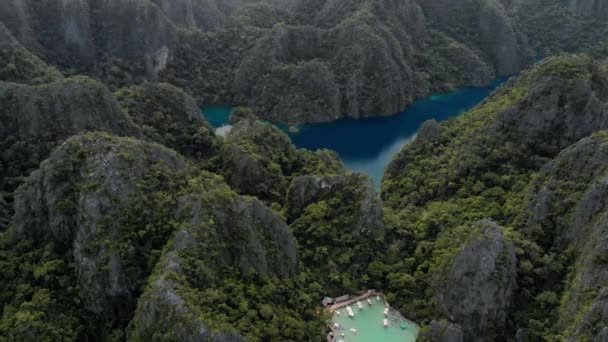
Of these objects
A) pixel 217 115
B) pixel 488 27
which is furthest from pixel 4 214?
pixel 488 27

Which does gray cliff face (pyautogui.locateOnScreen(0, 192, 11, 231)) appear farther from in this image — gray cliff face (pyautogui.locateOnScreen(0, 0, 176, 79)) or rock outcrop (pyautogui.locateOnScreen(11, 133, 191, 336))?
gray cliff face (pyautogui.locateOnScreen(0, 0, 176, 79))

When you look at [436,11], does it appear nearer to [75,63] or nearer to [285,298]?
[75,63]

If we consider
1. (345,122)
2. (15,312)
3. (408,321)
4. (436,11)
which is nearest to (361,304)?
(408,321)

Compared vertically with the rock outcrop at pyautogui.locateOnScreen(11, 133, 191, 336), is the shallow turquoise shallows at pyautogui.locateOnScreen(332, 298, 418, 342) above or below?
below

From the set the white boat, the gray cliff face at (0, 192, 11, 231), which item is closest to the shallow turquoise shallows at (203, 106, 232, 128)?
the gray cliff face at (0, 192, 11, 231)

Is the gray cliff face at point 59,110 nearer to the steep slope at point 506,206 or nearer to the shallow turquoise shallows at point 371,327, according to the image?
the steep slope at point 506,206

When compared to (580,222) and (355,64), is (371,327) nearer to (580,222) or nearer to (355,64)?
(580,222)
